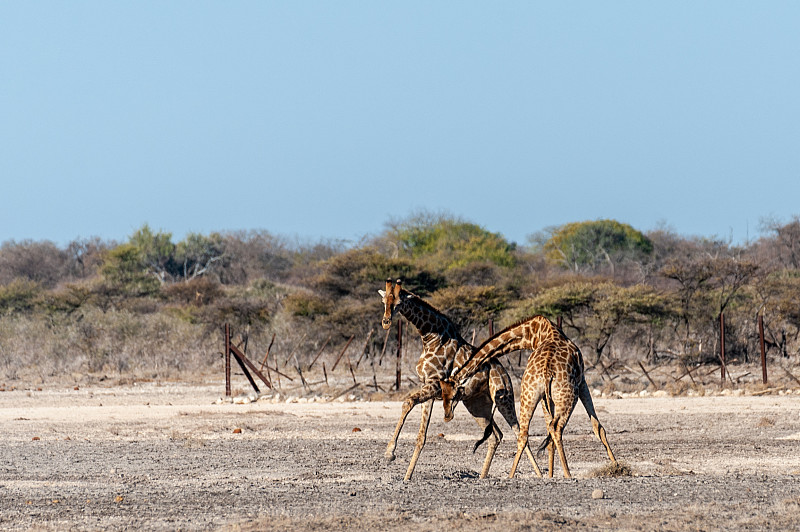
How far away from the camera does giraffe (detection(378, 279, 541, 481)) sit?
1082 centimetres

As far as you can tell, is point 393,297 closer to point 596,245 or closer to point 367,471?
point 367,471

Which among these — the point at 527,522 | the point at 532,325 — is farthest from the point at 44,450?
the point at 527,522

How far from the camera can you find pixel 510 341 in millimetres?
11086

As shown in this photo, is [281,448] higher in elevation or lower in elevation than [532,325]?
lower

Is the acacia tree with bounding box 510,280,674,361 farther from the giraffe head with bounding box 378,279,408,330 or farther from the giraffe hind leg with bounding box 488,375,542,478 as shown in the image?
the giraffe hind leg with bounding box 488,375,542,478

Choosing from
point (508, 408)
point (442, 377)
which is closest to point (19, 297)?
point (442, 377)

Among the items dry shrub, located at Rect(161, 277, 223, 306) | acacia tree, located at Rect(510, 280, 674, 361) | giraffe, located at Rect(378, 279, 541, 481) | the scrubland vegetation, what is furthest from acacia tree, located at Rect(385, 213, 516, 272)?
giraffe, located at Rect(378, 279, 541, 481)

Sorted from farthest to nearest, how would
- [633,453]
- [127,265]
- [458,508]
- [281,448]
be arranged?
[127,265] < [281,448] < [633,453] < [458,508]

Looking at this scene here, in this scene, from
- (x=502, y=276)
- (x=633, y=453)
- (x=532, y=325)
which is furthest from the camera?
(x=502, y=276)

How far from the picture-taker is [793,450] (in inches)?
528

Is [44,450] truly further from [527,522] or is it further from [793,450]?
[793,450]

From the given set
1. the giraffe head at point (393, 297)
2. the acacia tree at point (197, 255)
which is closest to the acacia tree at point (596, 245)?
the acacia tree at point (197, 255)

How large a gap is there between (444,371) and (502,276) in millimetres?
28689

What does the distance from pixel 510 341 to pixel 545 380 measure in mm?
831
